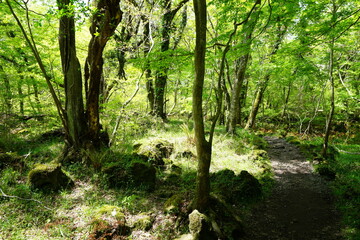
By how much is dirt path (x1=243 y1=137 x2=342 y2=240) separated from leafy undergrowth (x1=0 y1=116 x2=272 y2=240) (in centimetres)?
48

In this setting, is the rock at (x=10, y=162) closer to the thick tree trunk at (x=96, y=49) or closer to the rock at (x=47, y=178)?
the rock at (x=47, y=178)

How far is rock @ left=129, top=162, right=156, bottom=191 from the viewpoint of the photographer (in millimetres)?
4797

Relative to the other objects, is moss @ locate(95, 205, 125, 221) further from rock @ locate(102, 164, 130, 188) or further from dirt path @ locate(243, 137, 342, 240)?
dirt path @ locate(243, 137, 342, 240)

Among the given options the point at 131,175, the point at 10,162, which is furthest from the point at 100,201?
the point at 10,162

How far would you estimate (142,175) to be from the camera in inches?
191

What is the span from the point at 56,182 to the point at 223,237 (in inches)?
150

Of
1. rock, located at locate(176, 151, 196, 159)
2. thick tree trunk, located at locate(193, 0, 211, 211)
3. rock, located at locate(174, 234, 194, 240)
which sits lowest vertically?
rock, located at locate(174, 234, 194, 240)

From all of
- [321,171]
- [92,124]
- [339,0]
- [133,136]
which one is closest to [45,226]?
[92,124]

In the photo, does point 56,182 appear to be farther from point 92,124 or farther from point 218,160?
point 218,160

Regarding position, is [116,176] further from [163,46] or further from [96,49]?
[163,46]

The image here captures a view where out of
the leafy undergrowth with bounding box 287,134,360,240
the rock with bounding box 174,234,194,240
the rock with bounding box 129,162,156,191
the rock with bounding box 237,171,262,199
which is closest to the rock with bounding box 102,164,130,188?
the rock with bounding box 129,162,156,191

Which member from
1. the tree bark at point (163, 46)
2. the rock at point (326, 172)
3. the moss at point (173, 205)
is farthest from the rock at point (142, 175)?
the tree bark at point (163, 46)

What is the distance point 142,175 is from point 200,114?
260 centimetres

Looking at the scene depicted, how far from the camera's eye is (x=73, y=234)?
3.19 meters
